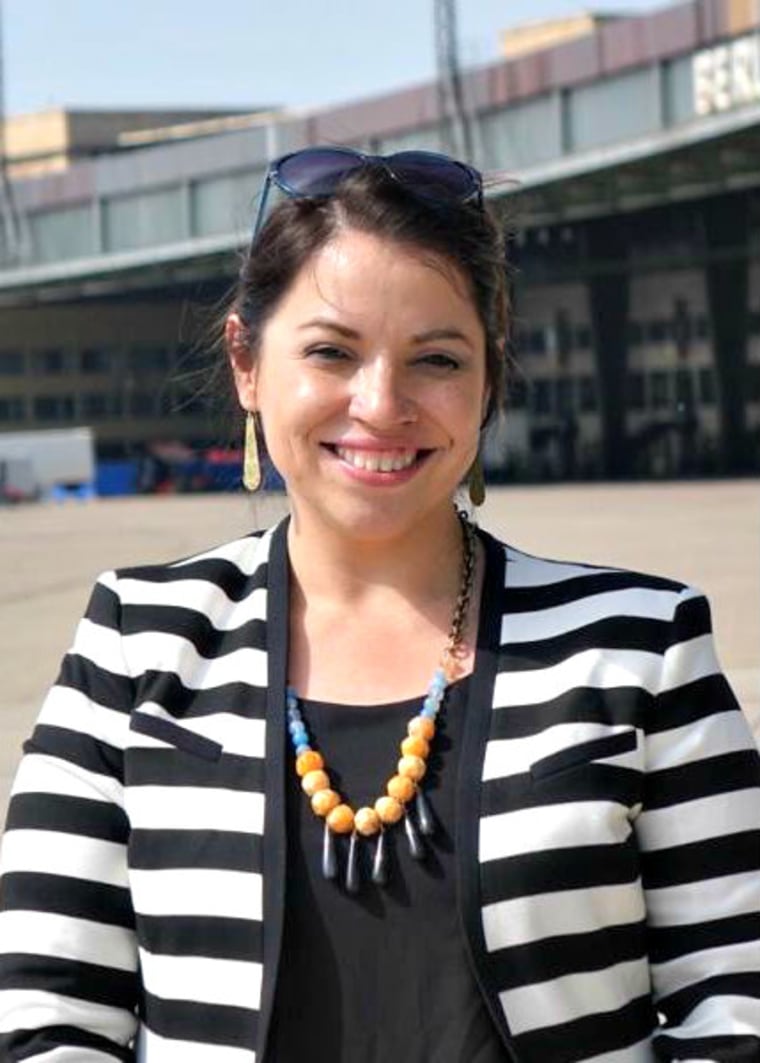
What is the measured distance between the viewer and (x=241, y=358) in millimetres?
2586

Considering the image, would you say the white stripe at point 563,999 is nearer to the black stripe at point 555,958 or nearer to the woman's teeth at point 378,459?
the black stripe at point 555,958

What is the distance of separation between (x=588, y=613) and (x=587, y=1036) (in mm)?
435

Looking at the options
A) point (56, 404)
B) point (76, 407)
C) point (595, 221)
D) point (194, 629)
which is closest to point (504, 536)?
point (194, 629)

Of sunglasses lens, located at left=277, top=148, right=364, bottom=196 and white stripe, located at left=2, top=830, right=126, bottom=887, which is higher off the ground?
sunglasses lens, located at left=277, top=148, right=364, bottom=196

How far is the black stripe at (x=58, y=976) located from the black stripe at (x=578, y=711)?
0.48m

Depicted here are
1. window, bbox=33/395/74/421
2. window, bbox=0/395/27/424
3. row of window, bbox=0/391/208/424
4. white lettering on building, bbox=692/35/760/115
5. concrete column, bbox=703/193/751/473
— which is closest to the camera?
white lettering on building, bbox=692/35/760/115

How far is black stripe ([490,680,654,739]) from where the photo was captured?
233cm

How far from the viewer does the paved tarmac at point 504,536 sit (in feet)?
44.0

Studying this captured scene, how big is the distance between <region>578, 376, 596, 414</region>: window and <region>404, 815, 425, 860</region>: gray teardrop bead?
54.5 m

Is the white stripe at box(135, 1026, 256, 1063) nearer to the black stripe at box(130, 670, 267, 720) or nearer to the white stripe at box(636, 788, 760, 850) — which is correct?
the black stripe at box(130, 670, 267, 720)

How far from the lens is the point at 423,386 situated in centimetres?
241

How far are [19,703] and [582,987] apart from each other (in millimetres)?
10759

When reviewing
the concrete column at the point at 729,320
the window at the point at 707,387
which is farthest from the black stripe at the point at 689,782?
the window at the point at 707,387

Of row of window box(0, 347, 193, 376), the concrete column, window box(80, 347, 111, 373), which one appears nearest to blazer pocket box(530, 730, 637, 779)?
the concrete column
